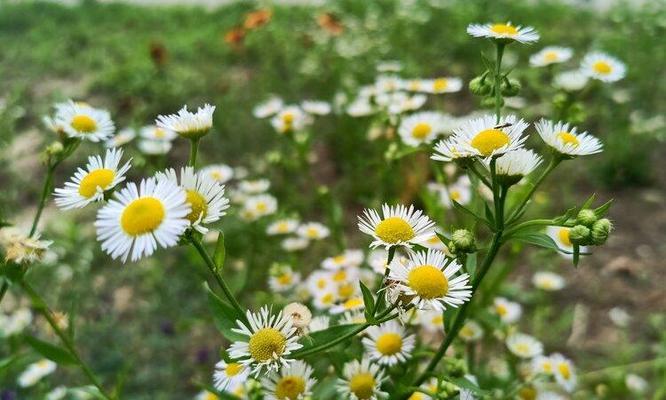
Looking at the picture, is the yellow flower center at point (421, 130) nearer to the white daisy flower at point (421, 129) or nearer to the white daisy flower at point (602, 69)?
the white daisy flower at point (421, 129)

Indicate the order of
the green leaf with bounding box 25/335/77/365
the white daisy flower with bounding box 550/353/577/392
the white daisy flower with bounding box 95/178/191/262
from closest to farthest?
1. the white daisy flower with bounding box 95/178/191/262
2. the green leaf with bounding box 25/335/77/365
3. the white daisy flower with bounding box 550/353/577/392

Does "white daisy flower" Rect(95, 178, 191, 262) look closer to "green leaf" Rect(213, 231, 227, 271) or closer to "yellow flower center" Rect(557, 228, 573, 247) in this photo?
"green leaf" Rect(213, 231, 227, 271)

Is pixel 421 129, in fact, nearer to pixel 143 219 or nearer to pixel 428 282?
pixel 428 282

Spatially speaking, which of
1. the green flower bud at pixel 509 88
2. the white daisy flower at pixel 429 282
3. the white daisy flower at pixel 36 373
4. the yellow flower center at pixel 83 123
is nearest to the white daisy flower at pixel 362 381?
the white daisy flower at pixel 429 282

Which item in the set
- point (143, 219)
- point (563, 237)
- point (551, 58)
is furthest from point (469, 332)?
point (143, 219)

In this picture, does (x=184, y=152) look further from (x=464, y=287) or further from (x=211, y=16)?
(x=464, y=287)

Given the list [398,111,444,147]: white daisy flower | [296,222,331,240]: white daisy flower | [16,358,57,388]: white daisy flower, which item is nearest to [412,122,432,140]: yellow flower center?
[398,111,444,147]: white daisy flower

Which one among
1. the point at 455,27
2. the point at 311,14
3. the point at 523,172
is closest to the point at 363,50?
the point at 455,27
